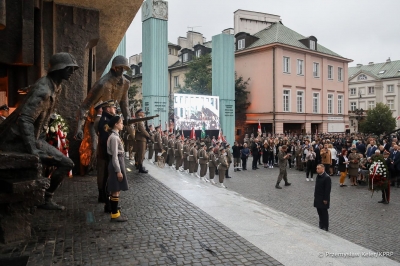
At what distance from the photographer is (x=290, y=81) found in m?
40.4

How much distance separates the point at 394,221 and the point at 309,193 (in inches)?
188

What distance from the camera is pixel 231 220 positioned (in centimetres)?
642

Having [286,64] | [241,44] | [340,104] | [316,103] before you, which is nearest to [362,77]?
[340,104]

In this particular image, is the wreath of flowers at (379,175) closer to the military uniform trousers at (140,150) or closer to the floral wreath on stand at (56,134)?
the military uniform trousers at (140,150)

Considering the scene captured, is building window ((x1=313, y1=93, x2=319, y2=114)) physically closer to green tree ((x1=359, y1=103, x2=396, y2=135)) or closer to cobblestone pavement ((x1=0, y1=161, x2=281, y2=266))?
green tree ((x1=359, y1=103, x2=396, y2=135))

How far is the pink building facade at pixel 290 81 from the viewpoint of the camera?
39.2m

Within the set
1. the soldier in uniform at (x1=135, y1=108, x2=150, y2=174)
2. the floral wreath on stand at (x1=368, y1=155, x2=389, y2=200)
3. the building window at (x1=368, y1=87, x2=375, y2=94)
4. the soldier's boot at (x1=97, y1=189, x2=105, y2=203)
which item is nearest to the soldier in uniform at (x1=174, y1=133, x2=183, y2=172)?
the soldier in uniform at (x1=135, y1=108, x2=150, y2=174)

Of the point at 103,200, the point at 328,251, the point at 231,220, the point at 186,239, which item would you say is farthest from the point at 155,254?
the point at 103,200

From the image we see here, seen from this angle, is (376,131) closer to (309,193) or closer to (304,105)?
(304,105)

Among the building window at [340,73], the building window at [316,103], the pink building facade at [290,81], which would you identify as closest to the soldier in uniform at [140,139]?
the pink building facade at [290,81]

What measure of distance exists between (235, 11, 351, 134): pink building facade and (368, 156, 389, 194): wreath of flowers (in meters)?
26.8

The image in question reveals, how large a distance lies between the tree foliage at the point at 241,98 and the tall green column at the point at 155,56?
50.4ft

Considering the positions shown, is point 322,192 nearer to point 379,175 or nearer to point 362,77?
point 379,175

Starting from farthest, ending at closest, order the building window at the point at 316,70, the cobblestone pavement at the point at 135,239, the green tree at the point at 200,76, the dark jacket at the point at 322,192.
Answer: the building window at the point at 316,70 → the green tree at the point at 200,76 → the dark jacket at the point at 322,192 → the cobblestone pavement at the point at 135,239
